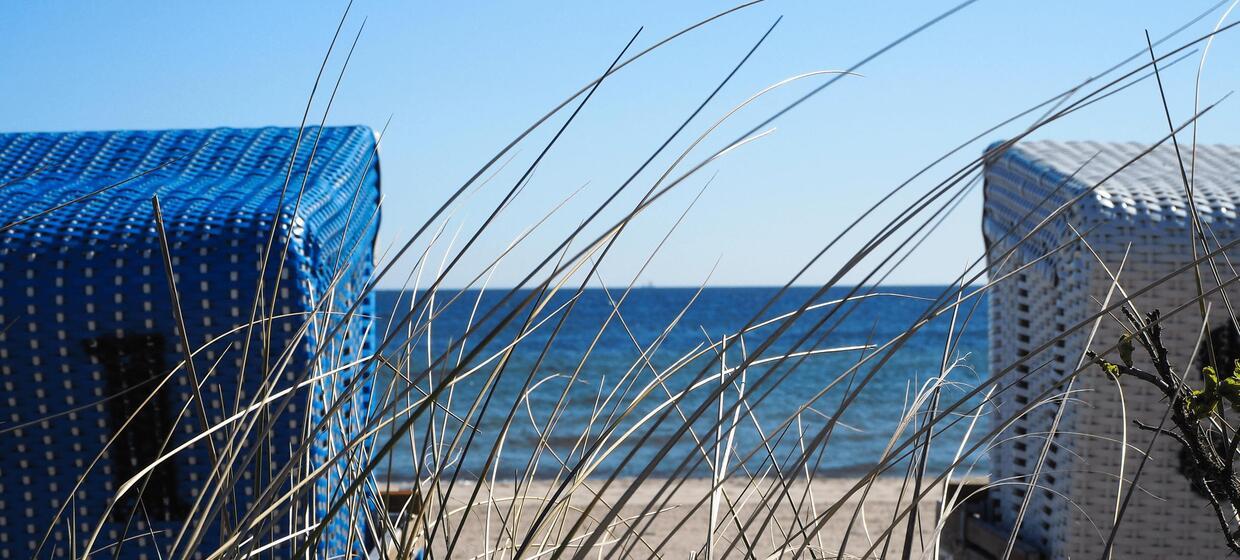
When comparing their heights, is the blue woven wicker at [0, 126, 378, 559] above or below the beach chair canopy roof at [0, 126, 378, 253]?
below

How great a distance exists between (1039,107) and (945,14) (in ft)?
0.28

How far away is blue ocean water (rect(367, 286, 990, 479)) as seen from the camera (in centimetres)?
58

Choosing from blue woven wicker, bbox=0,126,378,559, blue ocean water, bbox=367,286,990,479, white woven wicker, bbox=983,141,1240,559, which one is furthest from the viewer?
white woven wicker, bbox=983,141,1240,559

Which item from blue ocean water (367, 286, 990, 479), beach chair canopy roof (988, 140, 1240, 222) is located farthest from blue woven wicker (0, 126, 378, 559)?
beach chair canopy roof (988, 140, 1240, 222)

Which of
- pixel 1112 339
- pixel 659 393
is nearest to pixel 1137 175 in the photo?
pixel 1112 339

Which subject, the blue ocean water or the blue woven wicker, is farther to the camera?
the blue woven wicker

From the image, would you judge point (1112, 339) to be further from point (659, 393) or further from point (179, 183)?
point (659, 393)

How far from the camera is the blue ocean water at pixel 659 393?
58 cm

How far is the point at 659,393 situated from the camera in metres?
5.19

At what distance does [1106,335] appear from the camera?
4.85ft

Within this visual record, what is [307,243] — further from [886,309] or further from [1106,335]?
[886,309]

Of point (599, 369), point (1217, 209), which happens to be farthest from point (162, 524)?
point (599, 369)

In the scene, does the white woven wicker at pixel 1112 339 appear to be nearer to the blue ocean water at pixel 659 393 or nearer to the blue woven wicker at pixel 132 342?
the blue ocean water at pixel 659 393

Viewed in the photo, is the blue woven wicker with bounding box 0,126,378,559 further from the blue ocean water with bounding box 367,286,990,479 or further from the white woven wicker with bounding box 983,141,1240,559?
the white woven wicker with bounding box 983,141,1240,559
